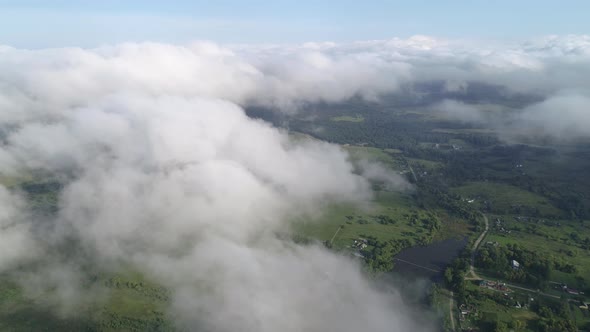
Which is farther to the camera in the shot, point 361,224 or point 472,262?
point 361,224

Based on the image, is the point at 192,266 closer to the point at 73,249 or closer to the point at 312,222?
the point at 73,249

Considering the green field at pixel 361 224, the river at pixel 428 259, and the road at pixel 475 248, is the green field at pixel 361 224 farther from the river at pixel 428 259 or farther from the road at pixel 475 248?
the road at pixel 475 248

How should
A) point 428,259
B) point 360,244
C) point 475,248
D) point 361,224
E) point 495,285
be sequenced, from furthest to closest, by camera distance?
point 361,224 → point 360,244 → point 475,248 → point 428,259 → point 495,285

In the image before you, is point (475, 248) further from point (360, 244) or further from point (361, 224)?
point (361, 224)

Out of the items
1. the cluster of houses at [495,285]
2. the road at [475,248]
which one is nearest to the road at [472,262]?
the road at [475,248]

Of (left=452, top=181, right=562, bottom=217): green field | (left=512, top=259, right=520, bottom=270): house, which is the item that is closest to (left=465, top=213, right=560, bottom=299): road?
(left=512, top=259, right=520, bottom=270): house

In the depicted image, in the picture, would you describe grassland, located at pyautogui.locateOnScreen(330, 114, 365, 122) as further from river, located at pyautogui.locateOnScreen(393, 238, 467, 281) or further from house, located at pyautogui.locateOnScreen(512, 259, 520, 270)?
house, located at pyautogui.locateOnScreen(512, 259, 520, 270)

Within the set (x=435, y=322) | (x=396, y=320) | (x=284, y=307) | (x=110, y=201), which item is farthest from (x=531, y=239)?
(x=110, y=201)

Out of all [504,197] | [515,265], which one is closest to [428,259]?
[515,265]

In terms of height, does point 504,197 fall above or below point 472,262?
above

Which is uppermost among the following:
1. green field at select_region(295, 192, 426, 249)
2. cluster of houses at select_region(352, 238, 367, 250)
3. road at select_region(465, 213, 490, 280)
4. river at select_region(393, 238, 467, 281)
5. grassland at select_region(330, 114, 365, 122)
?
road at select_region(465, 213, 490, 280)

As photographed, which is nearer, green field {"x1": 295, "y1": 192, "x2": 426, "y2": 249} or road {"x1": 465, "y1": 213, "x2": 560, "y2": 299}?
road {"x1": 465, "y1": 213, "x2": 560, "y2": 299}

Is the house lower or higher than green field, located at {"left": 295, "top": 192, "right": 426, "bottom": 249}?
higher
